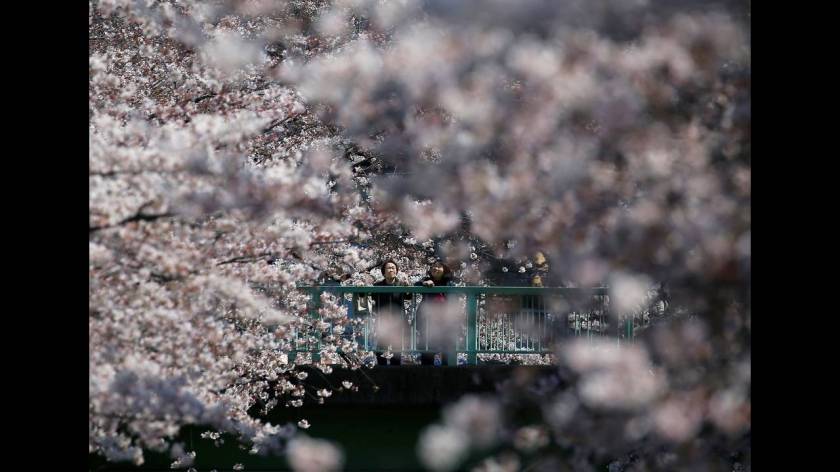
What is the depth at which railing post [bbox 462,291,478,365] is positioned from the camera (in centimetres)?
484

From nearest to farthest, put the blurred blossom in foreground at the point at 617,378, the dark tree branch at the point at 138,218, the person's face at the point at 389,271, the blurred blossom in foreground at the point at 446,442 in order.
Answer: the blurred blossom in foreground at the point at 617,378 < the blurred blossom in foreground at the point at 446,442 < the dark tree branch at the point at 138,218 < the person's face at the point at 389,271

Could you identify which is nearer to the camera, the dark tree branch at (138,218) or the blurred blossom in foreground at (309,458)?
the dark tree branch at (138,218)

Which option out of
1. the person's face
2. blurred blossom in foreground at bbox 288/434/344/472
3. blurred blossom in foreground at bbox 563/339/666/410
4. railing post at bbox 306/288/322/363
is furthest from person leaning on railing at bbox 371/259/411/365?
Result: blurred blossom in foreground at bbox 563/339/666/410

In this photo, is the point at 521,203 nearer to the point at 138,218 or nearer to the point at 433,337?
the point at 138,218

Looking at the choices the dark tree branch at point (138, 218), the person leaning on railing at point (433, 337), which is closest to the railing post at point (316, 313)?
the person leaning on railing at point (433, 337)

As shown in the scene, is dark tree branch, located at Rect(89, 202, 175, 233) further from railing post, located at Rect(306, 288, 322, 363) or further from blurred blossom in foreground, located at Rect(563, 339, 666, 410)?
railing post, located at Rect(306, 288, 322, 363)

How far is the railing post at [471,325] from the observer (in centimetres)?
484

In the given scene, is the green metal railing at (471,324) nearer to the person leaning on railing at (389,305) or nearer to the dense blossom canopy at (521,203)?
Answer: the person leaning on railing at (389,305)

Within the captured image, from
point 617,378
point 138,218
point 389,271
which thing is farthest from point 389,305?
point 617,378

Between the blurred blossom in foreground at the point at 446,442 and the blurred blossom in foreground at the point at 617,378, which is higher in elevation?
the blurred blossom in foreground at the point at 617,378

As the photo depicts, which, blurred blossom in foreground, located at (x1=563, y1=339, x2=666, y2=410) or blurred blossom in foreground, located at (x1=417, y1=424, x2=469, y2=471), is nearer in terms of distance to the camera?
blurred blossom in foreground, located at (x1=563, y1=339, x2=666, y2=410)

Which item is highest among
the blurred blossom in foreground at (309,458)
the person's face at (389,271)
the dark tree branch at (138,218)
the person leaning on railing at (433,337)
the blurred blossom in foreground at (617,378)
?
the person's face at (389,271)
